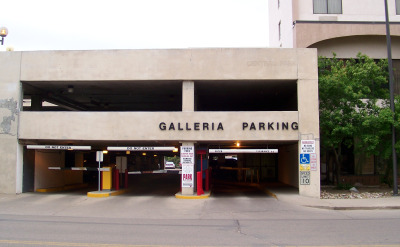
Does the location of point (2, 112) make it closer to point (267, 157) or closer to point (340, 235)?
point (340, 235)

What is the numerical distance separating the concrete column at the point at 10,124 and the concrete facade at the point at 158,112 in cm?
5

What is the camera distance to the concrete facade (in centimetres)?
1925

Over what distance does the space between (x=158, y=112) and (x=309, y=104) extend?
768 cm

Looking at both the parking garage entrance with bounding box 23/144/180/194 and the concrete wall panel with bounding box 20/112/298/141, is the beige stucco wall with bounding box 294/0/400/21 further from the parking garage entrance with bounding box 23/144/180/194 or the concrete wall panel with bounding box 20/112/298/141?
the parking garage entrance with bounding box 23/144/180/194

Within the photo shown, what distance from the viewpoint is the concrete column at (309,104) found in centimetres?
1884

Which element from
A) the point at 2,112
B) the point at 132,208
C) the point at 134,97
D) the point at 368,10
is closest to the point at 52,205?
the point at 132,208

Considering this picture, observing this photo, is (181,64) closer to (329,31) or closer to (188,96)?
(188,96)

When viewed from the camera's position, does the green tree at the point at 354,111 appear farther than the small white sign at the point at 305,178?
Yes

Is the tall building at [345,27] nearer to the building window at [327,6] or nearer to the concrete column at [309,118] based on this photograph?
the building window at [327,6]

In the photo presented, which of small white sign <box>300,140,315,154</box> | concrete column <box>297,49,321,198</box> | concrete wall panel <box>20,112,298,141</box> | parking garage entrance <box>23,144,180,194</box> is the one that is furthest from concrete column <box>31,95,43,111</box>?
small white sign <box>300,140,315,154</box>

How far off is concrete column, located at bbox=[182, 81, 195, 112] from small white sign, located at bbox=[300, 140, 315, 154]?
5831mm

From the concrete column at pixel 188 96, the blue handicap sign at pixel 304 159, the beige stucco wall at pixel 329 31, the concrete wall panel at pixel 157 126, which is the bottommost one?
the blue handicap sign at pixel 304 159

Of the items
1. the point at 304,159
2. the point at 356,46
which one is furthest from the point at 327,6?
the point at 304,159

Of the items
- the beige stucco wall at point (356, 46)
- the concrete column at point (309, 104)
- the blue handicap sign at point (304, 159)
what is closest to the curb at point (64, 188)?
the concrete column at point (309, 104)
